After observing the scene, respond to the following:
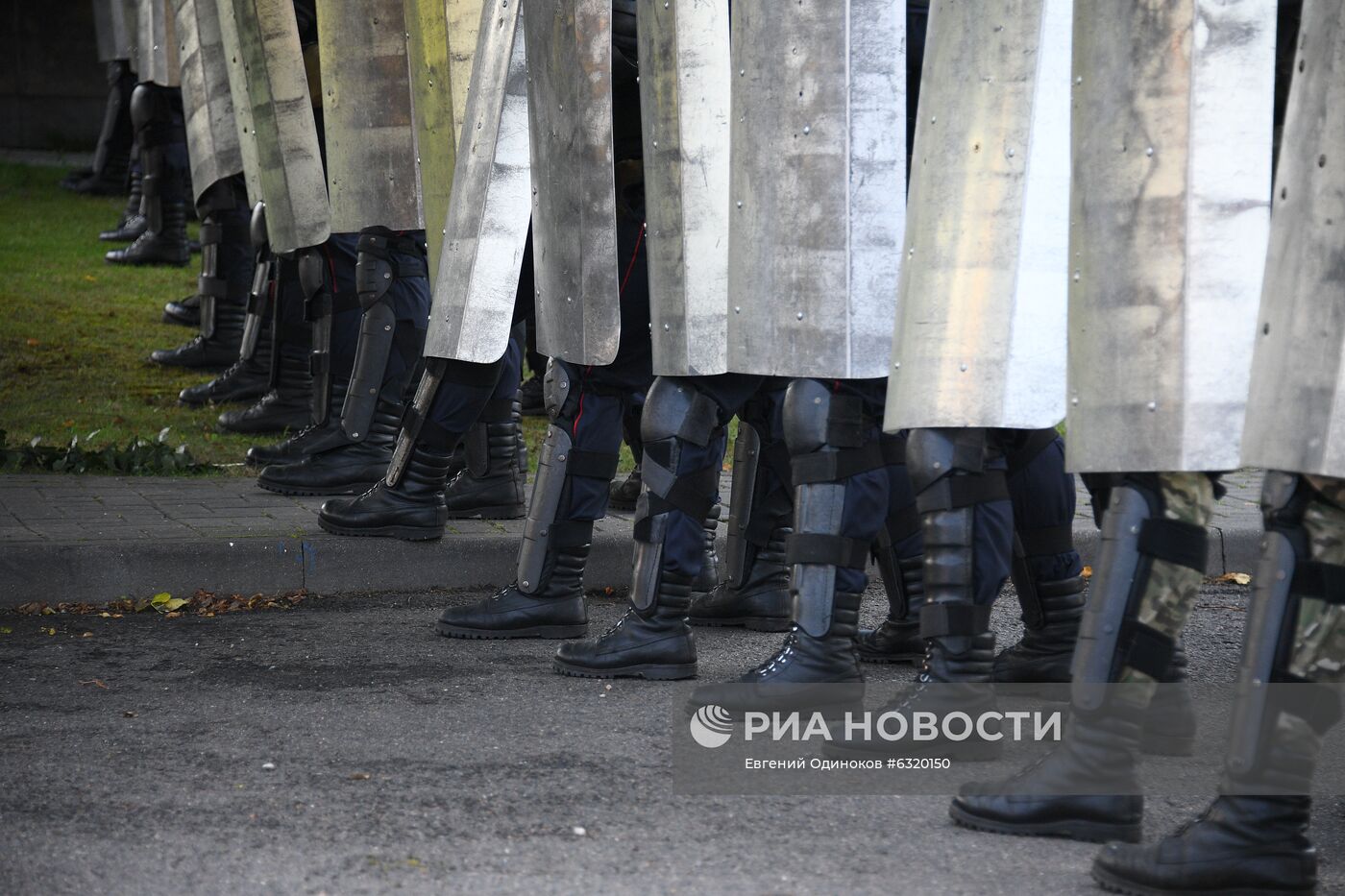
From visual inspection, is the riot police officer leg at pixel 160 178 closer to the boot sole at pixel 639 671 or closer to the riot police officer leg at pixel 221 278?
the riot police officer leg at pixel 221 278

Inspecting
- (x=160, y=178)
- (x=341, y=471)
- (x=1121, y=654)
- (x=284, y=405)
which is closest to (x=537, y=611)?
(x=341, y=471)

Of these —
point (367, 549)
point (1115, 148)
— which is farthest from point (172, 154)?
point (1115, 148)

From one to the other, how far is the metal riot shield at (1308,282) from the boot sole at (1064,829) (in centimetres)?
66

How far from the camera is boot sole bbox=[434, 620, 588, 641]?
4.51 metres

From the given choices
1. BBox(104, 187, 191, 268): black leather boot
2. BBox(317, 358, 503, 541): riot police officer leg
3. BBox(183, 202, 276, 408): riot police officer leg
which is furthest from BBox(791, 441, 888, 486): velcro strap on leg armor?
BBox(104, 187, 191, 268): black leather boot

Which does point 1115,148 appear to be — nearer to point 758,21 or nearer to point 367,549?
point 758,21

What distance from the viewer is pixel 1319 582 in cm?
259

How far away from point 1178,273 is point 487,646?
2129 mm

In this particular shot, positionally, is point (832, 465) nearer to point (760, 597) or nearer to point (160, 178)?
point (760, 597)

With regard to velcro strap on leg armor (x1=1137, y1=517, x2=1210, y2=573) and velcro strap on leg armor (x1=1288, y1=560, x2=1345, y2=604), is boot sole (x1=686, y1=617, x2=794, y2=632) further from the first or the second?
velcro strap on leg armor (x1=1288, y1=560, x2=1345, y2=604)

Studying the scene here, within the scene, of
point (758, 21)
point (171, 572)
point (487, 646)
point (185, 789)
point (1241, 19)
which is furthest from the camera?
point (171, 572)

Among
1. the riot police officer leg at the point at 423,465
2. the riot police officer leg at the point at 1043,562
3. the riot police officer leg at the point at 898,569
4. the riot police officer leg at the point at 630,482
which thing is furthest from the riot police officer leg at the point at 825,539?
the riot police officer leg at the point at 423,465

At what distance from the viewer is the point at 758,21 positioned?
358 cm

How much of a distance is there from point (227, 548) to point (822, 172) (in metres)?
2.26
